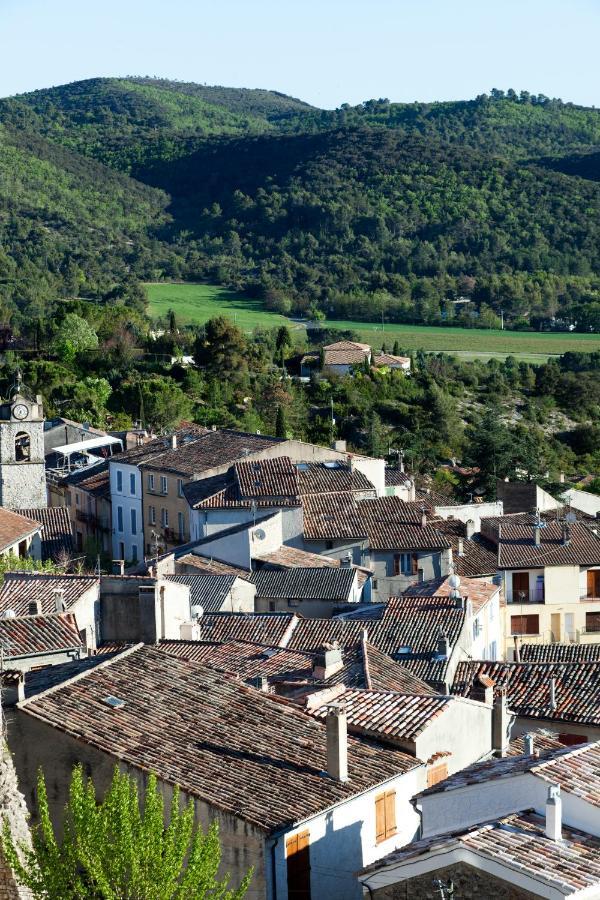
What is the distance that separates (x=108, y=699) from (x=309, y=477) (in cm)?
2693

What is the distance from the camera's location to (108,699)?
15.4m

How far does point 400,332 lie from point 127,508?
66734 mm

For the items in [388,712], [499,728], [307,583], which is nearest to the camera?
[388,712]

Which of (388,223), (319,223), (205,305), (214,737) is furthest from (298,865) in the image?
(319,223)

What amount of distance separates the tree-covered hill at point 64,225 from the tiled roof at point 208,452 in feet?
163

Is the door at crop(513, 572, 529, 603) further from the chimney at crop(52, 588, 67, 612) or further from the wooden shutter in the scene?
the wooden shutter

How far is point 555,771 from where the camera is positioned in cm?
1311

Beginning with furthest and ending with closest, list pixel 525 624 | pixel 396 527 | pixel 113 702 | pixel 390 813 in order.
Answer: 1. pixel 396 527
2. pixel 525 624
3. pixel 113 702
4. pixel 390 813

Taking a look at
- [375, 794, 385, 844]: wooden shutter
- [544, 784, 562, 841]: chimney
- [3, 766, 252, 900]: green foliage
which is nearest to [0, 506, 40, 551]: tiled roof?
[375, 794, 385, 844]: wooden shutter

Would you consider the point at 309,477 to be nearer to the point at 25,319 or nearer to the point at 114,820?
the point at 114,820

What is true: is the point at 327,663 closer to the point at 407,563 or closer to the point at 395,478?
the point at 407,563

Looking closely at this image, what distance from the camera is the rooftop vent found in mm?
15281

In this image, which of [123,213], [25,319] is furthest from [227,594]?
[123,213]

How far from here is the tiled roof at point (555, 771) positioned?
12.8 meters
